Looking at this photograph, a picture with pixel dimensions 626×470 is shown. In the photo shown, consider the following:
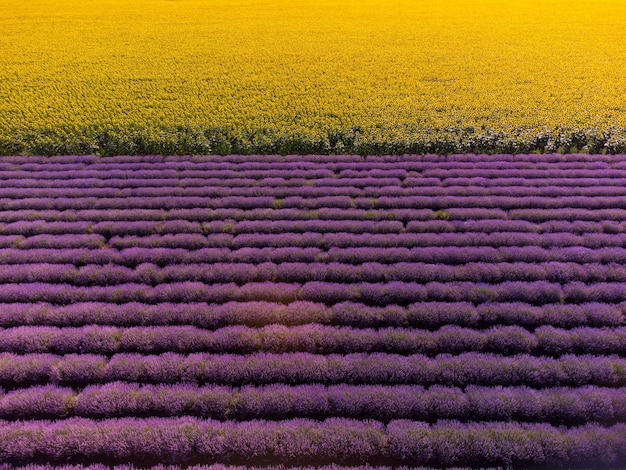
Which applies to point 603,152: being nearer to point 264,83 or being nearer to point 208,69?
point 264,83

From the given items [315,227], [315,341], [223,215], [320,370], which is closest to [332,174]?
[315,227]

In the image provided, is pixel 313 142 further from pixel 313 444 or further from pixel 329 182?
pixel 313 444

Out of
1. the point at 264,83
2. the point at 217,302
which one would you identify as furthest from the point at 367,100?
the point at 217,302

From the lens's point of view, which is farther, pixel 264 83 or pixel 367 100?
pixel 264 83

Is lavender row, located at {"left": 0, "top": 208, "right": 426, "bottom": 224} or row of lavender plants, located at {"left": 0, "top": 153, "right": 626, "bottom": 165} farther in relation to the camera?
row of lavender plants, located at {"left": 0, "top": 153, "right": 626, "bottom": 165}

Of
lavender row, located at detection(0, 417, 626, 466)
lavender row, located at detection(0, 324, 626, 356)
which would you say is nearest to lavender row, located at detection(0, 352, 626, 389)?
lavender row, located at detection(0, 324, 626, 356)

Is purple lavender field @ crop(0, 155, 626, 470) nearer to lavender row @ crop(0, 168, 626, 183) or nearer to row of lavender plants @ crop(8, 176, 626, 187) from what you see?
row of lavender plants @ crop(8, 176, 626, 187)
